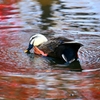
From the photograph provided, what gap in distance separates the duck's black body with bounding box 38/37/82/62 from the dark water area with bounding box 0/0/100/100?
20cm

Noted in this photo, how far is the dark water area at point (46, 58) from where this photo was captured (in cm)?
633

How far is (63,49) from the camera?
8.42 metres

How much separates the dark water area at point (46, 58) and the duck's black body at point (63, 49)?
20 centimetres

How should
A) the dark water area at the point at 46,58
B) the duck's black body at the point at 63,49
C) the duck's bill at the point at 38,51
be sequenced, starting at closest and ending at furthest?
the dark water area at the point at 46,58 < the duck's black body at the point at 63,49 < the duck's bill at the point at 38,51

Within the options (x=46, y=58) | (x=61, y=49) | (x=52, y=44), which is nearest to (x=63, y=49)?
(x=61, y=49)

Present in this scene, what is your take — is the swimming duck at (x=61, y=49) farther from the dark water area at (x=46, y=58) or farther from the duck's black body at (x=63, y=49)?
the dark water area at (x=46, y=58)

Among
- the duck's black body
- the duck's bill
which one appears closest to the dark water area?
the duck's bill

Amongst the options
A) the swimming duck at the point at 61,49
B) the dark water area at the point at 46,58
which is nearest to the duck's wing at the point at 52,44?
the swimming duck at the point at 61,49

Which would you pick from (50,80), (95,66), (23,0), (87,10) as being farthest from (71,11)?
(50,80)

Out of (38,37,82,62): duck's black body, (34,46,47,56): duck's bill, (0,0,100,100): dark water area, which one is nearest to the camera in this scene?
(0,0,100,100): dark water area

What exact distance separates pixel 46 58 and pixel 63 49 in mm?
499

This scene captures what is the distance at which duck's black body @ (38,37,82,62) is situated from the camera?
27.4 feet

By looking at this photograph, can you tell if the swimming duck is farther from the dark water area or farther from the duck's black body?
the dark water area

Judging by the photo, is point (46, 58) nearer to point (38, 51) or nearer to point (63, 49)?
point (38, 51)
